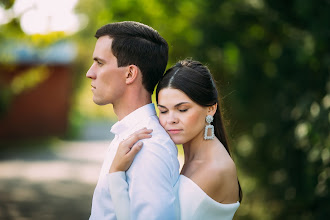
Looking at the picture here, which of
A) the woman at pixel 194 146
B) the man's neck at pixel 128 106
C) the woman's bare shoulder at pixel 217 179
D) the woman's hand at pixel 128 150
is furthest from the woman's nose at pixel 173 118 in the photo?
the woman's bare shoulder at pixel 217 179

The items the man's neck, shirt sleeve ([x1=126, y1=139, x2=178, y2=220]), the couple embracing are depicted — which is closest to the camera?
shirt sleeve ([x1=126, y1=139, x2=178, y2=220])

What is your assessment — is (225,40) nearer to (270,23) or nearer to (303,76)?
(270,23)

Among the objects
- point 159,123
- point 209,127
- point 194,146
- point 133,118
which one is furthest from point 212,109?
point 133,118

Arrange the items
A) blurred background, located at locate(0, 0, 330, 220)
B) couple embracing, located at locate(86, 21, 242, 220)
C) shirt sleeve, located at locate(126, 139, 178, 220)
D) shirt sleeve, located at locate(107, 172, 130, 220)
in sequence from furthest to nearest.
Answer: blurred background, located at locate(0, 0, 330, 220), couple embracing, located at locate(86, 21, 242, 220), shirt sleeve, located at locate(107, 172, 130, 220), shirt sleeve, located at locate(126, 139, 178, 220)

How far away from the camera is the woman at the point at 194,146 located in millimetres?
2596

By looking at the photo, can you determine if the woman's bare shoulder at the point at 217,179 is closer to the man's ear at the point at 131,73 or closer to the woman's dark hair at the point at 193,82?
the woman's dark hair at the point at 193,82

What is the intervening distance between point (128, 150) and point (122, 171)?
0.37ft

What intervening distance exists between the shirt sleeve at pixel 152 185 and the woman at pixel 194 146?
0.25 feet

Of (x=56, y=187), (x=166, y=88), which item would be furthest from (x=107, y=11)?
(x=166, y=88)

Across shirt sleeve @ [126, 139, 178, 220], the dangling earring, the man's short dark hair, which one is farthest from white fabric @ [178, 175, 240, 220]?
the man's short dark hair

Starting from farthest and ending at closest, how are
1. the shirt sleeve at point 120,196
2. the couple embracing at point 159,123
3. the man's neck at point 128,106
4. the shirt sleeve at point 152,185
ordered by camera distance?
the man's neck at point 128,106 < the couple embracing at point 159,123 < the shirt sleeve at point 120,196 < the shirt sleeve at point 152,185

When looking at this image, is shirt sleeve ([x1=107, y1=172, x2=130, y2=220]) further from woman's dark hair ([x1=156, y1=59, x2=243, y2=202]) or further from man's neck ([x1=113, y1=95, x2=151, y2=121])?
woman's dark hair ([x1=156, y1=59, x2=243, y2=202])

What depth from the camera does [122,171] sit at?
255 cm

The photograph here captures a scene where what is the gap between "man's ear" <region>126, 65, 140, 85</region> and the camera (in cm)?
274
